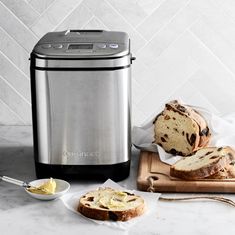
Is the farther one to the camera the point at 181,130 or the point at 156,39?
the point at 156,39

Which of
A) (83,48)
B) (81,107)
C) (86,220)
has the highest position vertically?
(83,48)

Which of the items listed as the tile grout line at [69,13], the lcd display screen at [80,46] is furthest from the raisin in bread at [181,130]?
the tile grout line at [69,13]

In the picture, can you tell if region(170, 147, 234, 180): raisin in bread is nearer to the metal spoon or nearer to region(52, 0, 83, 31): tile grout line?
the metal spoon

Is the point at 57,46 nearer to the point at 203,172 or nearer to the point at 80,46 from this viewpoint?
the point at 80,46

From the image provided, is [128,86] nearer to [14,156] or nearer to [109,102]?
[109,102]

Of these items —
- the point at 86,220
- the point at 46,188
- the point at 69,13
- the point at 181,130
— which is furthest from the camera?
the point at 69,13

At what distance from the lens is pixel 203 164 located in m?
1.87

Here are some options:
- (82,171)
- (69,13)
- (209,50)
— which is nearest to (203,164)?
(82,171)

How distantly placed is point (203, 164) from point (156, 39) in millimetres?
588

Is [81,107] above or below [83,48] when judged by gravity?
below

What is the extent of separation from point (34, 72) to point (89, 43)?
0.51ft

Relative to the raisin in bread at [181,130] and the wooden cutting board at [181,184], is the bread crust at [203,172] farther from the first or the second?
the raisin in bread at [181,130]

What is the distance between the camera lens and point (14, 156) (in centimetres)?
211

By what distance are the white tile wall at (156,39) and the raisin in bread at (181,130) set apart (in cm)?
33
